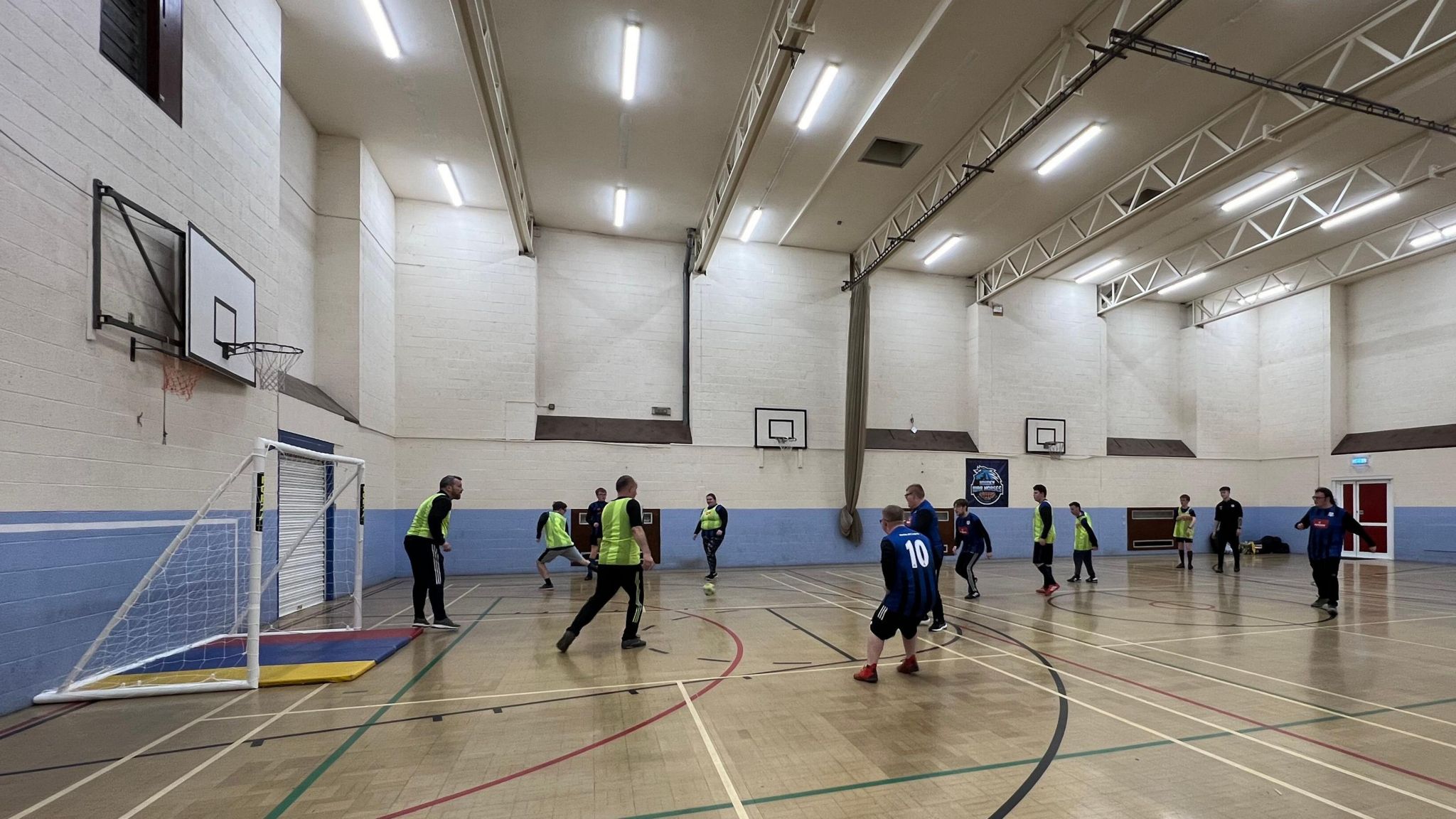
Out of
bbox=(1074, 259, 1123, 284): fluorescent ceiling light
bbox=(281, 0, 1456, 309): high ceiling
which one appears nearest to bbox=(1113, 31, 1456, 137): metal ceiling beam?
bbox=(281, 0, 1456, 309): high ceiling

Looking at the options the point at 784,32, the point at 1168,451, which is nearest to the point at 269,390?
the point at 784,32

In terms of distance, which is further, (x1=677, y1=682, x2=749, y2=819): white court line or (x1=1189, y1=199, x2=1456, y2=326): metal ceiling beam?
(x1=1189, y1=199, x2=1456, y2=326): metal ceiling beam

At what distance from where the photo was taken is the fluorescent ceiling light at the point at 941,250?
55.2ft

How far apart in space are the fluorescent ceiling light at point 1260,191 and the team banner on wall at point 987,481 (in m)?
8.15

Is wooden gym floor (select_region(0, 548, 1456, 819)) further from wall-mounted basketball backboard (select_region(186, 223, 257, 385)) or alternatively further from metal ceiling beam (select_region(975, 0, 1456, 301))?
metal ceiling beam (select_region(975, 0, 1456, 301))

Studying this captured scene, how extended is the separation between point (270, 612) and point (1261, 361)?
1077 inches

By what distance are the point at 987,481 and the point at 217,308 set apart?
17746 mm

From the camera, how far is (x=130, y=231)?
5.96 meters

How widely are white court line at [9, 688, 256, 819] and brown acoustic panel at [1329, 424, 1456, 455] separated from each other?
25719 millimetres

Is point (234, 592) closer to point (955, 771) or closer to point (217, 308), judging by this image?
point (217, 308)

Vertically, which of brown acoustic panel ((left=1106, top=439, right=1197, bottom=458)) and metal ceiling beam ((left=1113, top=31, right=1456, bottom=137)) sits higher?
metal ceiling beam ((left=1113, top=31, right=1456, bottom=137))

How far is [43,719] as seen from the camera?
485cm

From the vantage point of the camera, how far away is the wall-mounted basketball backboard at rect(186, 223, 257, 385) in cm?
676

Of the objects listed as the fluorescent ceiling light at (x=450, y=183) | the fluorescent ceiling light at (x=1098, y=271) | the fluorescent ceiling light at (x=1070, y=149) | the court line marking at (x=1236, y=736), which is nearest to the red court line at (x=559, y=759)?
the court line marking at (x=1236, y=736)
